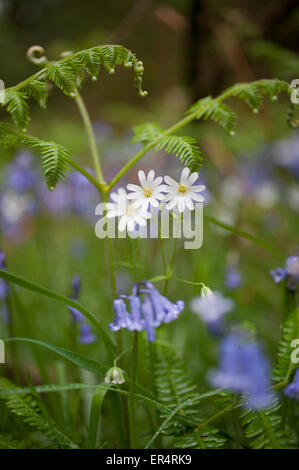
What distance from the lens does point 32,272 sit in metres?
2.71

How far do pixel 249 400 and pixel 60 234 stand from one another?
3.51 m

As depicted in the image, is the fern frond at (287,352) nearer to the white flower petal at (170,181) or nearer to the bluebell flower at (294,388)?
the bluebell flower at (294,388)

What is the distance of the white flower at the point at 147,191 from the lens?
0.86 metres

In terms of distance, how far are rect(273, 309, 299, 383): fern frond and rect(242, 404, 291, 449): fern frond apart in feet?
0.26

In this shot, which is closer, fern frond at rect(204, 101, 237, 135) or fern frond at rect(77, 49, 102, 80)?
fern frond at rect(77, 49, 102, 80)

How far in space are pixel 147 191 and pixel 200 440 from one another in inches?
20.9

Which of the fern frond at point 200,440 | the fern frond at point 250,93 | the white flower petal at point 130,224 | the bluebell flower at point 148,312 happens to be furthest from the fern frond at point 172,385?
the fern frond at point 250,93

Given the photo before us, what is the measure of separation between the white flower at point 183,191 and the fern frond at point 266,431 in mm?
456

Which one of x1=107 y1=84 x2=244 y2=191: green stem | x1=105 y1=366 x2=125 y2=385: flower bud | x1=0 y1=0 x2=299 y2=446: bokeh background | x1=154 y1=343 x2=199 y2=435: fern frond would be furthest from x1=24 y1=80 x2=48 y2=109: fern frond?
x1=0 y1=0 x2=299 y2=446: bokeh background

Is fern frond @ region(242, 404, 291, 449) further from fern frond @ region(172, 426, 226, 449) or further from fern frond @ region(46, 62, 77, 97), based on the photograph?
fern frond @ region(46, 62, 77, 97)

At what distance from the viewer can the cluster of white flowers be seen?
860mm

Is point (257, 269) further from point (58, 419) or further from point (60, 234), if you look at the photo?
point (60, 234)

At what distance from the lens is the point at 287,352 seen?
1006 mm

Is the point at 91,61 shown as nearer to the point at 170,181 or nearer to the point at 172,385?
the point at 170,181
